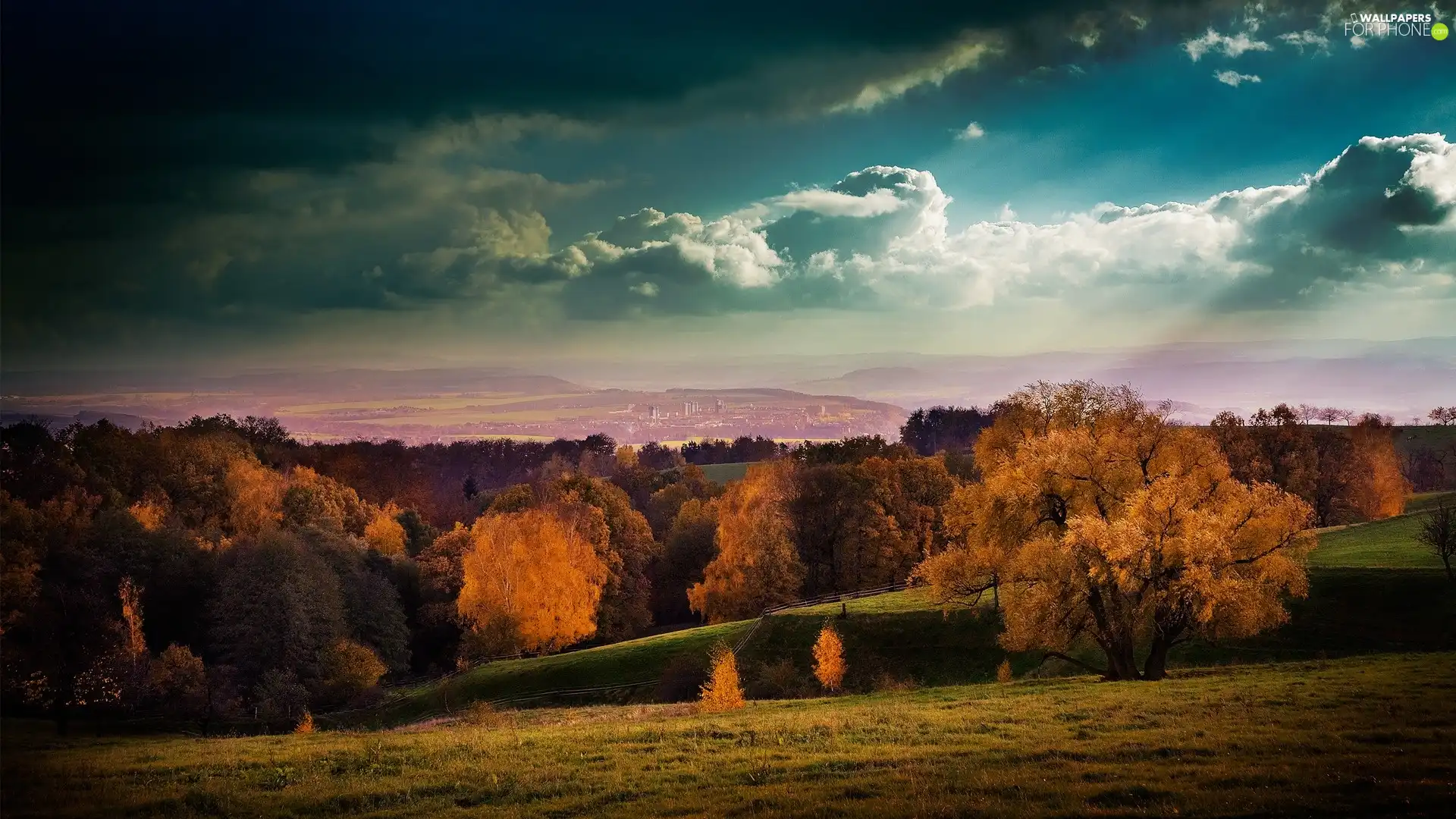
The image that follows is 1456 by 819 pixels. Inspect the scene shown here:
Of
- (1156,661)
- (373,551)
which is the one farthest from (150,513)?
(1156,661)

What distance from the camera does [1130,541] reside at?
2767cm

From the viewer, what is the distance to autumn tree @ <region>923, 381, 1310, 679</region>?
28156 millimetres

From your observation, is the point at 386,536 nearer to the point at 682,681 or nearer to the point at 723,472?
the point at 682,681

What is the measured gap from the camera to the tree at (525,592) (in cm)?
6506

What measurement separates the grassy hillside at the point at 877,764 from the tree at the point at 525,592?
39.0m

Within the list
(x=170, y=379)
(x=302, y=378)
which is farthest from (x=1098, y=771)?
(x=302, y=378)

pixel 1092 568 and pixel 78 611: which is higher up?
pixel 1092 568

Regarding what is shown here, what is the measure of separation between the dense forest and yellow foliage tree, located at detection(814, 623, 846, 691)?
998 centimetres

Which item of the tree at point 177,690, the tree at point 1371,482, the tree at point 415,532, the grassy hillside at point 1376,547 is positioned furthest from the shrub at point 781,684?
the tree at point 1371,482

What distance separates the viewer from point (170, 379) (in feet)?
254

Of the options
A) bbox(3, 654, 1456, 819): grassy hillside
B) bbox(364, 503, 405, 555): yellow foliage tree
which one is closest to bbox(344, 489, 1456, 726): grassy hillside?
bbox(3, 654, 1456, 819): grassy hillside

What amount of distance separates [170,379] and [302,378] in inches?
2131

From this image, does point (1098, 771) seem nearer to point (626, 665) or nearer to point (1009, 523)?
point (1009, 523)

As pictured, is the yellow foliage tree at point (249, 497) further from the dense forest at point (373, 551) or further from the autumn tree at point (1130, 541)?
the autumn tree at point (1130, 541)
